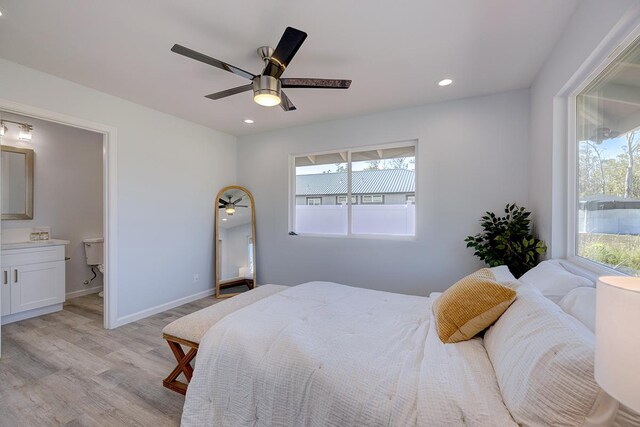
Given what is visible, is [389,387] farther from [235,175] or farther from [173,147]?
[235,175]

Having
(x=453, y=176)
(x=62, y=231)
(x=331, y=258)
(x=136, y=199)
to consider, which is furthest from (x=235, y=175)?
(x=453, y=176)

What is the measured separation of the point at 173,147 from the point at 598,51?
419 cm

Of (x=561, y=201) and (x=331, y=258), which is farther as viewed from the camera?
(x=331, y=258)

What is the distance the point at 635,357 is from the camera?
24.2 inches

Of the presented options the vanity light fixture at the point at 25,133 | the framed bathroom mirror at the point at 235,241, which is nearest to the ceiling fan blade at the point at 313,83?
the framed bathroom mirror at the point at 235,241

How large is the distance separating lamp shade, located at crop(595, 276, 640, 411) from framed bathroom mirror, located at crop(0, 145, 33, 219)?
5505 mm

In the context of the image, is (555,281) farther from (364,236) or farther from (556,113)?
(364,236)

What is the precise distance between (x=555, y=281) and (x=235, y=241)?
12.9 ft

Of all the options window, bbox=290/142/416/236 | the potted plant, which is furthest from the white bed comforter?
window, bbox=290/142/416/236

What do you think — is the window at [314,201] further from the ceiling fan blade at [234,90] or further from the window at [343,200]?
the ceiling fan blade at [234,90]

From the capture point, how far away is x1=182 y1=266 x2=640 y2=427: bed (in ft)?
2.90

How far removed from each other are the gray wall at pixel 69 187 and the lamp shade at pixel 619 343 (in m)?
5.60

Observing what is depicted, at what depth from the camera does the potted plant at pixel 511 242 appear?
96.2 inches

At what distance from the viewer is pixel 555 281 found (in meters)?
1.62
